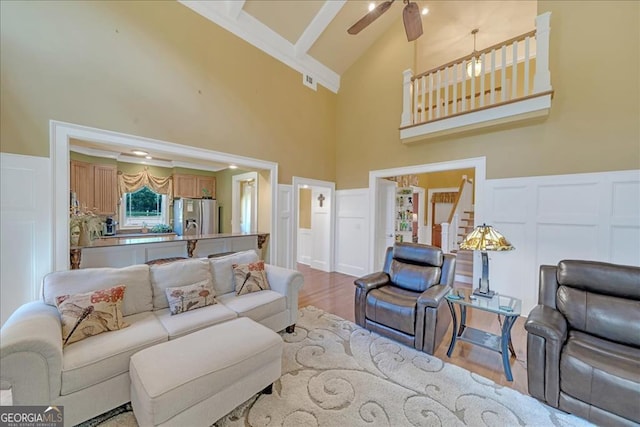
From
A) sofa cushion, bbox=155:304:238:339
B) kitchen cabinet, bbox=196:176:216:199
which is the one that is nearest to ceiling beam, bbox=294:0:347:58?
kitchen cabinet, bbox=196:176:216:199

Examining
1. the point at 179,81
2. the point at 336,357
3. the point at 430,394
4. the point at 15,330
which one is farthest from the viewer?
the point at 179,81

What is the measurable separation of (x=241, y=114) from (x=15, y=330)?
3673 mm

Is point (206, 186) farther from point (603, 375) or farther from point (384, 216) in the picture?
point (603, 375)

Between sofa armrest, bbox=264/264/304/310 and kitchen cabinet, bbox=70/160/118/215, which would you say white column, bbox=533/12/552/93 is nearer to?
sofa armrest, bbox=264/264/304/310

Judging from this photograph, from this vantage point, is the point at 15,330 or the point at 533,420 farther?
the point at 533,420

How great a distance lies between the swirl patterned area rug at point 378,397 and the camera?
67.4 inches

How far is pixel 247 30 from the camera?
4.20 m

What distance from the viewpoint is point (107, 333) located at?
191cm

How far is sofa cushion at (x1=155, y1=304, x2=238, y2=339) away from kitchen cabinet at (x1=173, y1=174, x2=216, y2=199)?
4.62 m

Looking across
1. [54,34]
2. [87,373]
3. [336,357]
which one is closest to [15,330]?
[87,373]

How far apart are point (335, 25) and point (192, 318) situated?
5.46 metres

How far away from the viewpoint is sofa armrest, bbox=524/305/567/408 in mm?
1762

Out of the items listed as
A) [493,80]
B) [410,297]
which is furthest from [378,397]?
[493,80]

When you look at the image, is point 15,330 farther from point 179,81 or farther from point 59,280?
point 179,81
